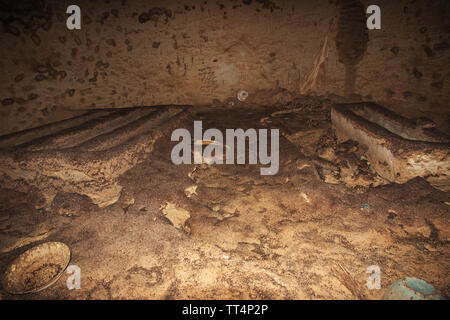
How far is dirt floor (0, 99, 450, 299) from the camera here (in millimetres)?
1502

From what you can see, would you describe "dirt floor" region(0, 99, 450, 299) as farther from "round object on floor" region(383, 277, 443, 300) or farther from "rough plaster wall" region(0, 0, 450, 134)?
"rough plaster wall" region(0, 0, 450, 134)

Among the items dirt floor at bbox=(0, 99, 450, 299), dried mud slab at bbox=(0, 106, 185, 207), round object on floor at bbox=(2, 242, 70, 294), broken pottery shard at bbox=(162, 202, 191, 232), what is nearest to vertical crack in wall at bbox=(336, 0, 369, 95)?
dirt floor at bbox=(0, 99, 450, 299)

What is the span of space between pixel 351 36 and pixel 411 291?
3.39m

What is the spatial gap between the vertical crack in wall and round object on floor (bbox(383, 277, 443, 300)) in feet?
10.1

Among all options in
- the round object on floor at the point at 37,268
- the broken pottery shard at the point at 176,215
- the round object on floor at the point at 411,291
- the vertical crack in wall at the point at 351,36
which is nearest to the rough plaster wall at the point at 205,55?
the vertical crack in wall at the point at 351,36

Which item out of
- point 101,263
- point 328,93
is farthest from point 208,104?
point 101,263

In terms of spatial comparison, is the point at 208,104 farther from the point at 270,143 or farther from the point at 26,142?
the point at 26,142

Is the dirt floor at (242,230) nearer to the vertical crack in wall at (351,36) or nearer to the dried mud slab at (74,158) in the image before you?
the dried mud slab at (74,158)

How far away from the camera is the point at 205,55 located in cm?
371

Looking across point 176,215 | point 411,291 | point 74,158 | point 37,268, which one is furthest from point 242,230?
point 74,158

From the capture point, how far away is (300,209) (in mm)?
2102

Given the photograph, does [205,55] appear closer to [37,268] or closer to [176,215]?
[176,215]

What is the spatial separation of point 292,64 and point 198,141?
203 centimetres
